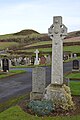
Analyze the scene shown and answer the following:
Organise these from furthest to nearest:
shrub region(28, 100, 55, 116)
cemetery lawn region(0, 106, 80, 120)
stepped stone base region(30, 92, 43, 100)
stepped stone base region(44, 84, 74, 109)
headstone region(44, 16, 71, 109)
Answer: stepped stone base region(30, 92, 43, 100) → headstone region(44, 16, 71, 109) → stepped stone base region(44, 84, 74, 109) → shrub region(28, 100, 55, 116) → cemetery lawn region(0, 106, 80, 120)

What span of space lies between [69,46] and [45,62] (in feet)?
108

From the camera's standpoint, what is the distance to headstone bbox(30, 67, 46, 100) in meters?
13.1

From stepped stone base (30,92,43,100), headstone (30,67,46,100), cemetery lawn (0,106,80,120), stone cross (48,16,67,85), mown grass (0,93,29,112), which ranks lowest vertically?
cemetery lawn (0,106,80,120)

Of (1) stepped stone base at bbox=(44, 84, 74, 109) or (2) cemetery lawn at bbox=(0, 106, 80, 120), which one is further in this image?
(1) stepped stone base at bbox=(44, 84, 74, 109)

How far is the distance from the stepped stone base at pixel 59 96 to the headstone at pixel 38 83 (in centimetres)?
96

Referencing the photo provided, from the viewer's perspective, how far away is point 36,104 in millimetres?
11148

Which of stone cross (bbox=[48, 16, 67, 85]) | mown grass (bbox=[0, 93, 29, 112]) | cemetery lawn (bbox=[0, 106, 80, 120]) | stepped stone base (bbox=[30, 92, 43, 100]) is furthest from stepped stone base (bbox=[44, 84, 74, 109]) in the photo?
mown grass (bbox=[0, 93, 29, 112])

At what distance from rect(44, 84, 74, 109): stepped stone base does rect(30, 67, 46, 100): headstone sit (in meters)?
0.96

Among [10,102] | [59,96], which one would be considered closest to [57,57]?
[59,96]

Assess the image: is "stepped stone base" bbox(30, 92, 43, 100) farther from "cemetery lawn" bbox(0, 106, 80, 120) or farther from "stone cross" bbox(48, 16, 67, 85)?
"cemetery lawn" bbox(0, 106, 80, 120)

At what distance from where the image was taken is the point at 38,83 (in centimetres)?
1321

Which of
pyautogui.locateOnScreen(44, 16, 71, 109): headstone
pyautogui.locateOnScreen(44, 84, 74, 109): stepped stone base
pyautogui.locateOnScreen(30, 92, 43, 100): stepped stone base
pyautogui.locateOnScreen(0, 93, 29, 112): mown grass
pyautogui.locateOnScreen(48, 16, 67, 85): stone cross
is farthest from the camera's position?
pyautogui.locateOnScreen(30, 92, 43, 100): stepped stone base

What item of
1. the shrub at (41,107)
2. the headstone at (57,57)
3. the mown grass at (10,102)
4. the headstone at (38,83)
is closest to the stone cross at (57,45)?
the headstone at (57,57)

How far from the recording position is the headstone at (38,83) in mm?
13109
